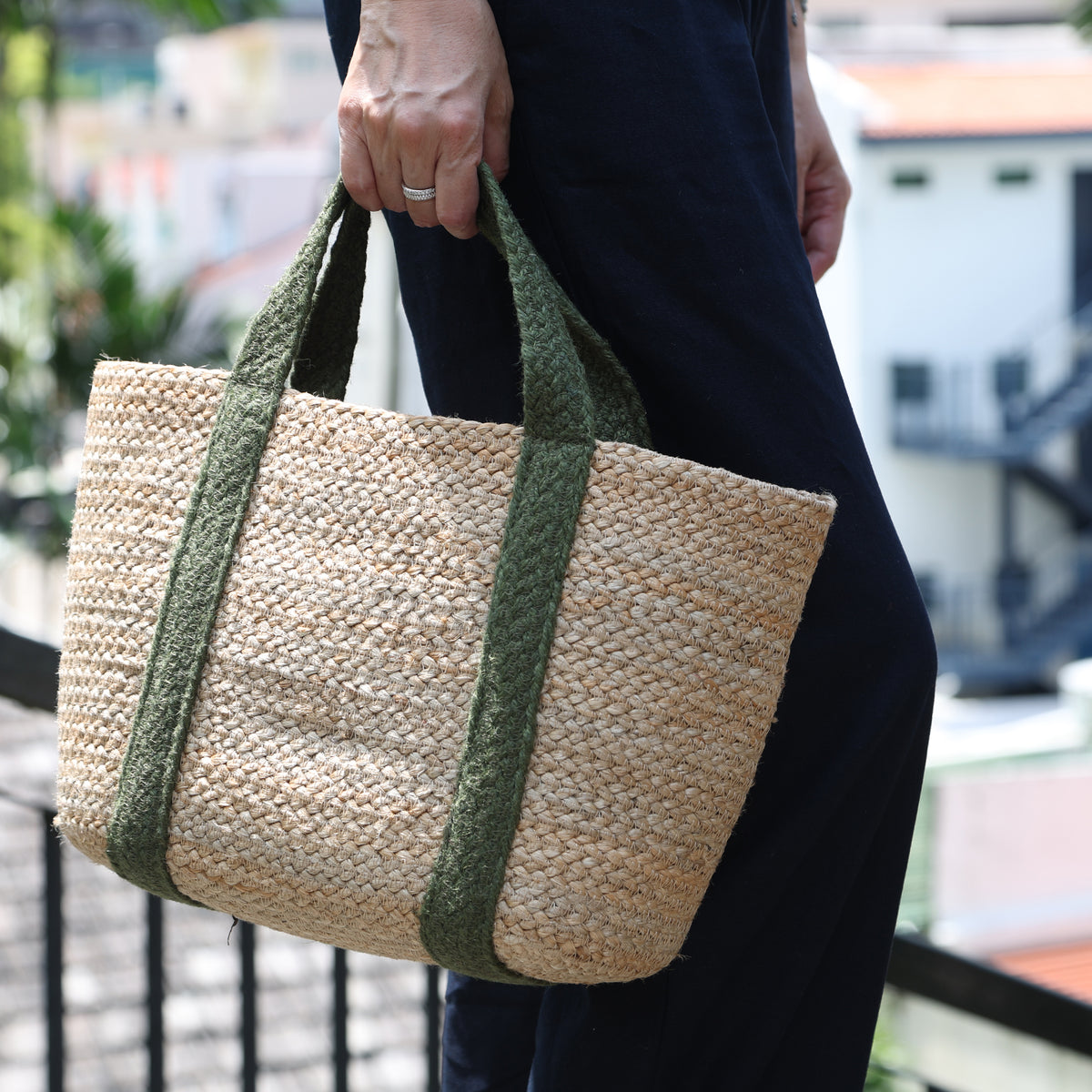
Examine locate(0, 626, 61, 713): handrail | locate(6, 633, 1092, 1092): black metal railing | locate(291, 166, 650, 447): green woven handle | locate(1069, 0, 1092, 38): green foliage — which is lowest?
locate(6, 633, 1092, 1092): black metal railing

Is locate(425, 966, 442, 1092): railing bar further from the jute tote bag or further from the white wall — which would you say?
the white wall

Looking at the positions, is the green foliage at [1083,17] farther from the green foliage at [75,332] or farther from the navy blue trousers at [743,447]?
the green foliage at [75,332]

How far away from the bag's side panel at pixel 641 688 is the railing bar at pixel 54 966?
0.86 metres

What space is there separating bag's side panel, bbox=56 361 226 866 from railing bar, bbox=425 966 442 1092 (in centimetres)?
71

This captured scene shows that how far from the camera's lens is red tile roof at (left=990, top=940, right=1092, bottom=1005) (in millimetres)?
8570

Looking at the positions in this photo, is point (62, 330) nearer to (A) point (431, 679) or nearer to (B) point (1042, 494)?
(A) point (431, 679)

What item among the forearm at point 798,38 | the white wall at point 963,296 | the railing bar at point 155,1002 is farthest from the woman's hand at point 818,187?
the white wall at point 963,296

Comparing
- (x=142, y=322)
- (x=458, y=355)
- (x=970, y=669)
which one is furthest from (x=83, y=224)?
(x=970, y=669)

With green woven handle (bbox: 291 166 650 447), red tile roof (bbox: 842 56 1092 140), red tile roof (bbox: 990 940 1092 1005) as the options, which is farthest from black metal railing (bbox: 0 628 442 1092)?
red tile roof (bbox: 842 56 1092 140)

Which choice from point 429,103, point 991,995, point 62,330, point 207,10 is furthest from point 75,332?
point 429,103

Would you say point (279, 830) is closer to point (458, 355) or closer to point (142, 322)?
point (458, 355)

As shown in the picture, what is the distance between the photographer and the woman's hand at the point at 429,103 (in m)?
0.80

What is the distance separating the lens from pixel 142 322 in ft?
26.9

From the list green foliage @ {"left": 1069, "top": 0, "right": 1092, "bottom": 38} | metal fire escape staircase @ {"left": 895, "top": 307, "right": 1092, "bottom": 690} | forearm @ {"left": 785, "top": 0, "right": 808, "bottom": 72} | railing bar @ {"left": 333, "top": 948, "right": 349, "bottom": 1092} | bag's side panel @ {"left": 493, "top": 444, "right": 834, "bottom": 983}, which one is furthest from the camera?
metal fire escape staircase @ {"left": 895, "top": 307, "right": 1092, "bottom": 690}
